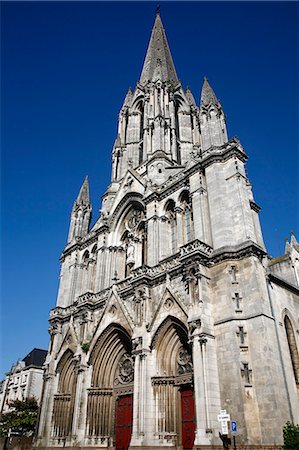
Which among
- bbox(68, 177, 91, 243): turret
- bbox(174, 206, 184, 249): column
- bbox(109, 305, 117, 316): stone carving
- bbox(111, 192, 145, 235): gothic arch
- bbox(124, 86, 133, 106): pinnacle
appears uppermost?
bbox(124, 86, 133, 106): pinnacle

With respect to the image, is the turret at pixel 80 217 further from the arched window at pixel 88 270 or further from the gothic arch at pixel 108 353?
the gothic arch at pixel 108 353

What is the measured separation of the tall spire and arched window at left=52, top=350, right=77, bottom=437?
24874mm

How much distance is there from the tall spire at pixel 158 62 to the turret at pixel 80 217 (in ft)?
41.9

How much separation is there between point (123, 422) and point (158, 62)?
31731 mm

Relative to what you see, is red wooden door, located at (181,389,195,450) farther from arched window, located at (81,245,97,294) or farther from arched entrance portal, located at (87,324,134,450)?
arched window, located at (81,245,97,294)

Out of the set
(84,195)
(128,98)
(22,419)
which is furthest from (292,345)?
(128,98)

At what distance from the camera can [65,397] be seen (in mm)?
22594

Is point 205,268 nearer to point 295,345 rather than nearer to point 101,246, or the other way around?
point 295,345

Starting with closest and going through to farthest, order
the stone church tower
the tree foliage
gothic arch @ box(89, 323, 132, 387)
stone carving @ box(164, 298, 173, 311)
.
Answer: the stone church tower < stone carving @ box(164, 298, 173, 311) < gothic arch @ box(89, 323, 132, 387) < the tree foliage

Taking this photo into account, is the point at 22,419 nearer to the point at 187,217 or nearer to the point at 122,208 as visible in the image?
the point at 122,208

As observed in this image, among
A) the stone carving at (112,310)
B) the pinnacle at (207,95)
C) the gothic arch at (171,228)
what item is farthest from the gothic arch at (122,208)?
the pinnacle at (207,95)

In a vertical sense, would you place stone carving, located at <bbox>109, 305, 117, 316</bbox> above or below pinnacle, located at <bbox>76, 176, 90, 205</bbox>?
below

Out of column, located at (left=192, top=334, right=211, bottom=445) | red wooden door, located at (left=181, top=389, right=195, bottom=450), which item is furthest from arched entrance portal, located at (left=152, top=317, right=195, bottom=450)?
column, located at (left=192, top=334, right=211, bottom=445)

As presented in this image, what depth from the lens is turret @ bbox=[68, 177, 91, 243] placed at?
30.7m
